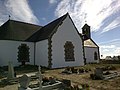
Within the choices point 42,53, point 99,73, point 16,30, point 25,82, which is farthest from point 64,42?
point 25,82

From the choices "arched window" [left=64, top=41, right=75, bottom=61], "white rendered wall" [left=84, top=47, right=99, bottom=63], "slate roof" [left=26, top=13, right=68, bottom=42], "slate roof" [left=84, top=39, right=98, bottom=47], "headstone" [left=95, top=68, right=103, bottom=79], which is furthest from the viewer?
"slate roof" [left=84, top=39, right=98, bottom=47]

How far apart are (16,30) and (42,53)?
6237mm

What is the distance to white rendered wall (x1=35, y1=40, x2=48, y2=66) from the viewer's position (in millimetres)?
22031

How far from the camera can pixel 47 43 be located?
71.1 ft

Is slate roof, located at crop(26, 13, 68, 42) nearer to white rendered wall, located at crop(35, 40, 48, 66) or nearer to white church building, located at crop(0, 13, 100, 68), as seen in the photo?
white church building, located at crop(0, 13, 100, 68)

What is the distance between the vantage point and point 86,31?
41.1 m

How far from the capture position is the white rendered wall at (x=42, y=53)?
2203 cm

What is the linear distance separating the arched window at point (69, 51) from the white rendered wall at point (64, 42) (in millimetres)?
517

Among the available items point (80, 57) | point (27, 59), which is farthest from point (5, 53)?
point (80, 57)

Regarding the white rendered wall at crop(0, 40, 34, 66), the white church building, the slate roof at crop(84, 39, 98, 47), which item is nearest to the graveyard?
the white church building

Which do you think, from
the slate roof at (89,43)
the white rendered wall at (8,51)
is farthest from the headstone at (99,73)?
the slate roof at (89,43)

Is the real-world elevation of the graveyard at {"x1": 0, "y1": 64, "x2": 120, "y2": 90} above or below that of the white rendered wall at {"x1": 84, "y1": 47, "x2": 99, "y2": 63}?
below

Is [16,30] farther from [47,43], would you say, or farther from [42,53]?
[47,43]

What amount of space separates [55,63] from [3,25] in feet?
37.9
